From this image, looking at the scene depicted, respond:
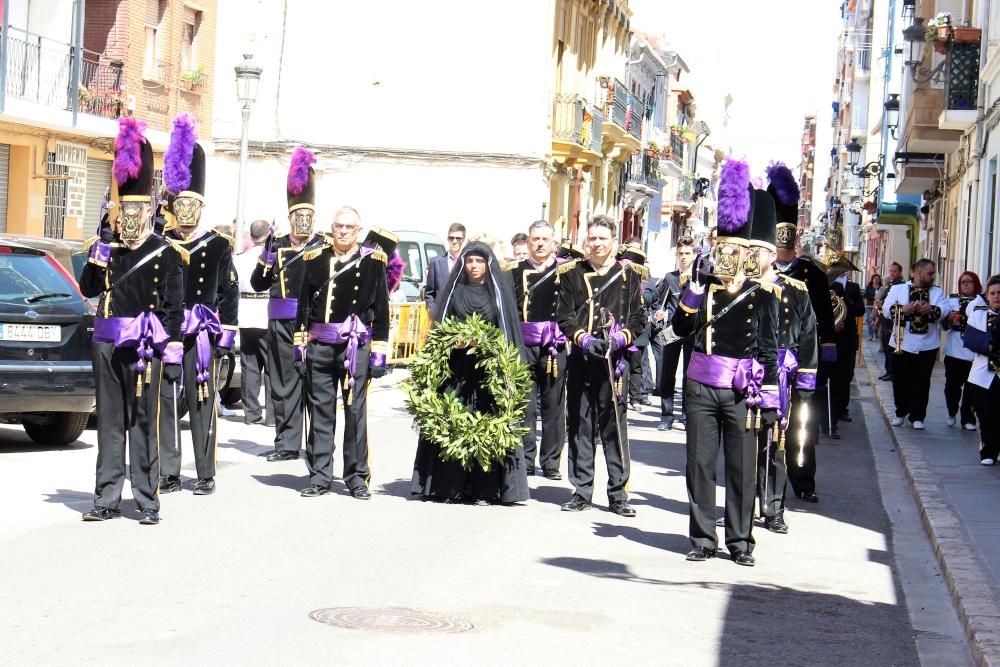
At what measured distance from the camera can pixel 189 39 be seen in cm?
3284

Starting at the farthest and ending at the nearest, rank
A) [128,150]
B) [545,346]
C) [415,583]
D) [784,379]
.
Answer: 1. [545,346]
2. [128,150]
3. [784,379]
4. [415,583]

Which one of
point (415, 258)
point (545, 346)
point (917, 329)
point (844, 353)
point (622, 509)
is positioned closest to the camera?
point (622, 509)

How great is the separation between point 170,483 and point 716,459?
3.86m

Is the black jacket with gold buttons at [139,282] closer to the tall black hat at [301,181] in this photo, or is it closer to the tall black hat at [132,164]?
the tall black hat at [132,164]

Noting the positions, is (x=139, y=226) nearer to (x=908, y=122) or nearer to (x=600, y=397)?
(x=600, y=397)

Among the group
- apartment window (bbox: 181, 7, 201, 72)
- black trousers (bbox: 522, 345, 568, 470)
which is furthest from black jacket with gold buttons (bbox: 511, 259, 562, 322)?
apartment window (bbox: 181, 7, 201, 72)

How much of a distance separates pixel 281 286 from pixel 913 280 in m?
7.75

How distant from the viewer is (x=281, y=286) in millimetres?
13812

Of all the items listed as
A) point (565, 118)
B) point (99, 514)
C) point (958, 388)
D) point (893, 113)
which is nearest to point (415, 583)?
point (99, 514)

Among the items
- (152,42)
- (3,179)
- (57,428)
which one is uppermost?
(152,42)

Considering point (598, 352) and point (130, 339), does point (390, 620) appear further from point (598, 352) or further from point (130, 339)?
point (598, 352)

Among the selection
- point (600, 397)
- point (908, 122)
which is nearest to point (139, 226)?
point (600, 397)

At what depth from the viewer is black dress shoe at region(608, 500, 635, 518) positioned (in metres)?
11.0

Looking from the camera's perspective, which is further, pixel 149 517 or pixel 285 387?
pixel 285 387
